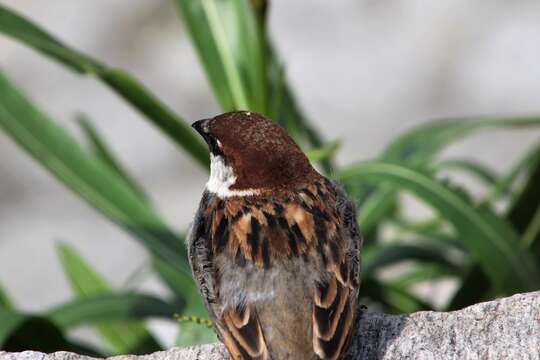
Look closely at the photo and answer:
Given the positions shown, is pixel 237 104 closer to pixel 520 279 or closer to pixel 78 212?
pixel 520 279

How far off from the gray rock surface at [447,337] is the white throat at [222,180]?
412mm

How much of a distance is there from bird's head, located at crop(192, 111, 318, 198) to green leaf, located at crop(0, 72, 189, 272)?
3.15 ft

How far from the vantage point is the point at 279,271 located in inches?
107

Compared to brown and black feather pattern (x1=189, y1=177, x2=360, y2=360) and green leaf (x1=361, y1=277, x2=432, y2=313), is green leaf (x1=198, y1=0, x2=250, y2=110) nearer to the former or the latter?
green leaf (x1=361, y1=277, x2=432, y2=313)

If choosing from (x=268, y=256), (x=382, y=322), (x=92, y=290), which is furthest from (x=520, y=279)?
(x=92, y=290)

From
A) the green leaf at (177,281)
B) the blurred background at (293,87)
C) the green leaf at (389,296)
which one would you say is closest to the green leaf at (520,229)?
the green leaf at (389,296)

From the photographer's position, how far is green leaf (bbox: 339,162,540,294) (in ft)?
12.2

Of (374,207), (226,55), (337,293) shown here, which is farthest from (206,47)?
(337,293)

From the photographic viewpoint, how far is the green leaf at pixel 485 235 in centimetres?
372

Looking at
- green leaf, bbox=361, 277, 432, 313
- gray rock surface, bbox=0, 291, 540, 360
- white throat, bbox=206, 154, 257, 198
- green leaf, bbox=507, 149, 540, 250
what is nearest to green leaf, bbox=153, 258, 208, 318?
green leaf, bbox=361, 277, 432, 313

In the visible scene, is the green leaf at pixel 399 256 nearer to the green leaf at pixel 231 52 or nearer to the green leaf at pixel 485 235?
the green leaf at pixel 231 52

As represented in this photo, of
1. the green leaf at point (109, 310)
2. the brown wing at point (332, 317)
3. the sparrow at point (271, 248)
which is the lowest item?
the green leaf at point (109, 310)

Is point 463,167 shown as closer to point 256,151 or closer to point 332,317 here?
point 256,151

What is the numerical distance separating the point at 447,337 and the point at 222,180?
2.44 ft
